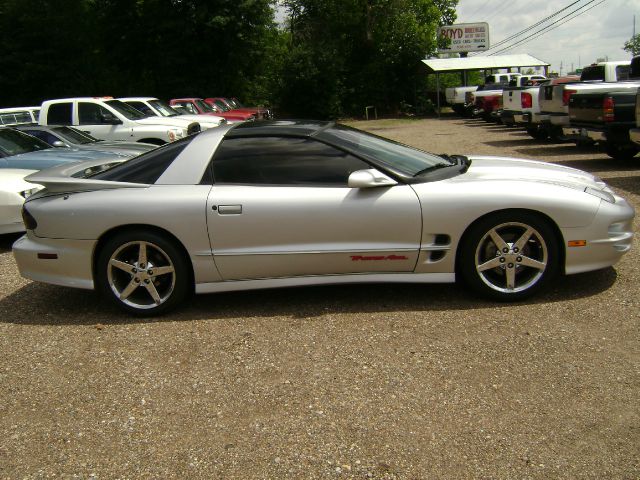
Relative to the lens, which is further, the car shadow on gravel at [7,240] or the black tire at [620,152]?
the black tire at [620,152]

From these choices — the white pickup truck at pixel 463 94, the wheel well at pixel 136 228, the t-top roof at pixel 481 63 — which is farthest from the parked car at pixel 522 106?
the t-top roof at pixel 481 63

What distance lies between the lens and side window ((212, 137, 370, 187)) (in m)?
4.65

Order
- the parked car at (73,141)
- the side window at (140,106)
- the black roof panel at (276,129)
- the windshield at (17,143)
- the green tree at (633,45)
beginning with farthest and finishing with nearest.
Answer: the green tree at (633,45)
the side window at (140,106)
the parked car at (73,141)
the windshield at (17,143)
the black roof panel at (276,129)

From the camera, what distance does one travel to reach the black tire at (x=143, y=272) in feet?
15.2

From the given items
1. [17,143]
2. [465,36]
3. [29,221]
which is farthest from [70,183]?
[465,36]

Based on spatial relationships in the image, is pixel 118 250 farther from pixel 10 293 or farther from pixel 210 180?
pixel 10 293

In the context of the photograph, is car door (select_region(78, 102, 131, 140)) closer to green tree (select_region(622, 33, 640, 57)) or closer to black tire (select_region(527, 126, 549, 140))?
black tire (select_region(527, 126, 549, 140))

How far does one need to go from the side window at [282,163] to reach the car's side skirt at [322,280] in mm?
697

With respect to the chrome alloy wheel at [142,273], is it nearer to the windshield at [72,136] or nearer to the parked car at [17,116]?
the windshield at [72,136]

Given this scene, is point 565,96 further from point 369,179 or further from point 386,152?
point 369,179

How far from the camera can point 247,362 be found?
3.88 meters

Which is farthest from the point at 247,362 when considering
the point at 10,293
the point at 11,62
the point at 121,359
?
the point at 11,62

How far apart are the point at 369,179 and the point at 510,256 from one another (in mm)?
1156

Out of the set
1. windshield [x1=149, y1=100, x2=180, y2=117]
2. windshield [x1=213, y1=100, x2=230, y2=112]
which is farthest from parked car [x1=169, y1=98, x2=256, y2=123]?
windshield [x1=149, y1=100, x2=180, y2=117]
